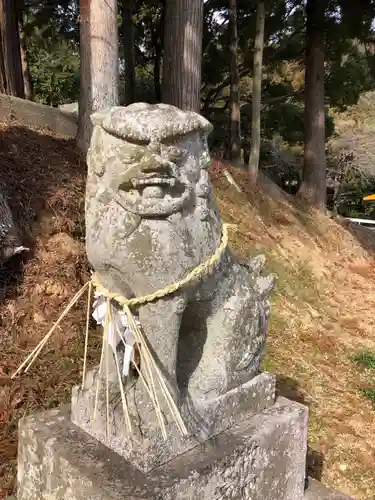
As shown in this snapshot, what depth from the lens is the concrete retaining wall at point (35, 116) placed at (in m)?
5.69

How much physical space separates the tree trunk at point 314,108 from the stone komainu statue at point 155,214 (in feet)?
23.5

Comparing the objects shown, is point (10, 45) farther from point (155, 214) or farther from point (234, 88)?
point (155, 214)

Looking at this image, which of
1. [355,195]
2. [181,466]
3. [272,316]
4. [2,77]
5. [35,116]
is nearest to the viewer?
[181,466]

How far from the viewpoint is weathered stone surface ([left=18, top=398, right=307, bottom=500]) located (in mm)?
1579

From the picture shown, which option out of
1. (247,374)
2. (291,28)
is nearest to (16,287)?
(247,374)

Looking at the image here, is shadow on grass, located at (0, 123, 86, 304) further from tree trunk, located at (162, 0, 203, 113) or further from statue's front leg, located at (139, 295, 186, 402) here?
statue's front leg, located at (139, 295, 186, 402)

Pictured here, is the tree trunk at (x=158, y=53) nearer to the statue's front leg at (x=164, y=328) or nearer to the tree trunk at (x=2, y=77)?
the tree trunk at (x=2, y=77)

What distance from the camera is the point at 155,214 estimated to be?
5.09 ft

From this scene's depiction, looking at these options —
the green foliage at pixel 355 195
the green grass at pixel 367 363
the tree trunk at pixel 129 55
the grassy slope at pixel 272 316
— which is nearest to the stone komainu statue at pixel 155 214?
the grassy slope at pixel 272 316

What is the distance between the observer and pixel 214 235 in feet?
5.60

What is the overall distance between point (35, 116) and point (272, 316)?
140 inches

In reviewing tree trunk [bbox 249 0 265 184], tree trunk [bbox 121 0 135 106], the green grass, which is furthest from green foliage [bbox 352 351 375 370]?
tree trunk [bbox 121 0 135 106]

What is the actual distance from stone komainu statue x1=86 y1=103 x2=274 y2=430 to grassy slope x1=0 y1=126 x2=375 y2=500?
138cm

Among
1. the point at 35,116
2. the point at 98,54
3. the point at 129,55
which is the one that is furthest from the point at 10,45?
the point at 98,54
